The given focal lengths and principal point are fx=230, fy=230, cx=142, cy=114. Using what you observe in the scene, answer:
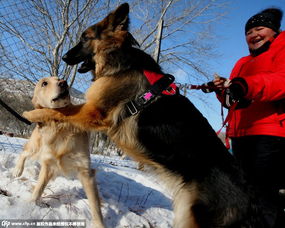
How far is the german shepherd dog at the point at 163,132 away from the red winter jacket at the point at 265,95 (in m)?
0.44

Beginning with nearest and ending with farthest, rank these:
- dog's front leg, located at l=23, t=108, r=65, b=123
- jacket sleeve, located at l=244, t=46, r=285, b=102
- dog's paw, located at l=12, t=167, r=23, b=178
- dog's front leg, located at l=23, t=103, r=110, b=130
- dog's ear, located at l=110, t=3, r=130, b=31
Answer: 1. jacket sleeve, located at l=244, t=46, r=285, b=102
2. dog's front leg, located at l=23, t=103, r=110, b=130
3. dog's front leg, located at l=23, t=108, r=65, b=123
4. dog's ear, located at l=110, t=3, r=130, b=31
5. dog's paw, located at l=12, t=167, r=23, b=178

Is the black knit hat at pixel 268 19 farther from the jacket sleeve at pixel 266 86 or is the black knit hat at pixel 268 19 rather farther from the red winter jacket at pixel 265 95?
the jacket sleeve at pixel 266 86

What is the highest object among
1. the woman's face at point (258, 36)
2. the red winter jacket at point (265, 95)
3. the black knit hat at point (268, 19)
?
the black knit hat at point (268, 19)

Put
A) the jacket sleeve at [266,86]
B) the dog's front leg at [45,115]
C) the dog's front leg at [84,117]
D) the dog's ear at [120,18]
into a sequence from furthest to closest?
1. the dog's ear at [120,18]
2. the dog's front leg at [45,115]
3. the dog's front leg at [84,117]
4. the jacket sleeve at [266,86]

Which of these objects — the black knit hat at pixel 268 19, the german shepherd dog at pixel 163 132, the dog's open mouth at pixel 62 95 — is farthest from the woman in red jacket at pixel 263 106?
the dog's open mouth at pixel 62 95

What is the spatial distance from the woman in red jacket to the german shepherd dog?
0.32 metres

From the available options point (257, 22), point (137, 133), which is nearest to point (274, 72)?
point (257, 22)

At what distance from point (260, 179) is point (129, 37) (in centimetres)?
227

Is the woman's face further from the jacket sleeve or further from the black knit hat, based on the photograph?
the jacket sleeve

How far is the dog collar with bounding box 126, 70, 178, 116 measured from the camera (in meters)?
2.50

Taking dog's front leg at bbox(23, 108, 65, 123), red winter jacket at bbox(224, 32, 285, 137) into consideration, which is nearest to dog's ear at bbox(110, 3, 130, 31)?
dog's front leg at bbox(23, 108, 65, 123)

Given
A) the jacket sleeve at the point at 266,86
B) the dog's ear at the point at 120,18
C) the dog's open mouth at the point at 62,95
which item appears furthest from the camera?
the dog's open mouth at the point at 62,95

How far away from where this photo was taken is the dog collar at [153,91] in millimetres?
2496

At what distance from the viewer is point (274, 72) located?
2.23m
